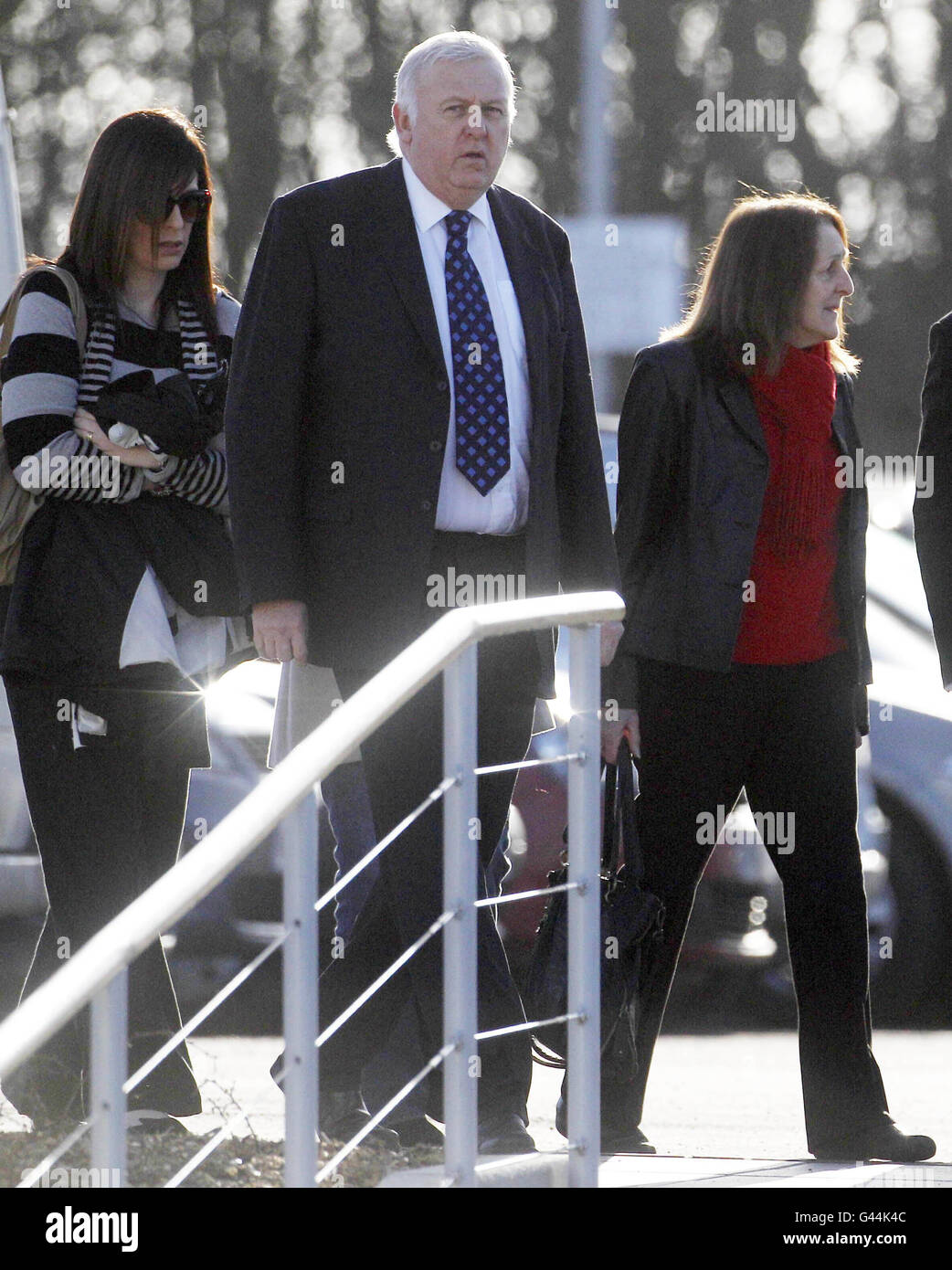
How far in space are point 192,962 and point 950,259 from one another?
1241 cm

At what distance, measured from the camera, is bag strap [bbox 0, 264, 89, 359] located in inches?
175

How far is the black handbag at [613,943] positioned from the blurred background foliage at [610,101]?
10876 mm

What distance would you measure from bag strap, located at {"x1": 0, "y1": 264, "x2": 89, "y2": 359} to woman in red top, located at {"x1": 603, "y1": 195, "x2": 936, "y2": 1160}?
108 centimetres

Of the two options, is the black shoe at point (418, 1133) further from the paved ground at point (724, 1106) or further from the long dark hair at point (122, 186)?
the long dark hair at point (122, 186)

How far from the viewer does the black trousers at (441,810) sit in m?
3.92

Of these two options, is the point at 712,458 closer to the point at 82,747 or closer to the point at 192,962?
the point at 82,747

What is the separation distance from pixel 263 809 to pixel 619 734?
5.67 feet

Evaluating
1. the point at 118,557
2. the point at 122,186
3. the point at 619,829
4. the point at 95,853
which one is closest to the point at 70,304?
the point at 122,186

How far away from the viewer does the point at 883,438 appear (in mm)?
18812

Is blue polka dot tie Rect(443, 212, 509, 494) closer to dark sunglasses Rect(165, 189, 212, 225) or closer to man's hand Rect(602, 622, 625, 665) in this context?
man's hand Rect(602, 622, 625, 665)

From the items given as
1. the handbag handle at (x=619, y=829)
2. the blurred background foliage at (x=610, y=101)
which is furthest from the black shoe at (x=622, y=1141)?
the blurred background foliage at (x=610, y=101)

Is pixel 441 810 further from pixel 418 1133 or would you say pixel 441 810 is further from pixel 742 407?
pixel 742 407
